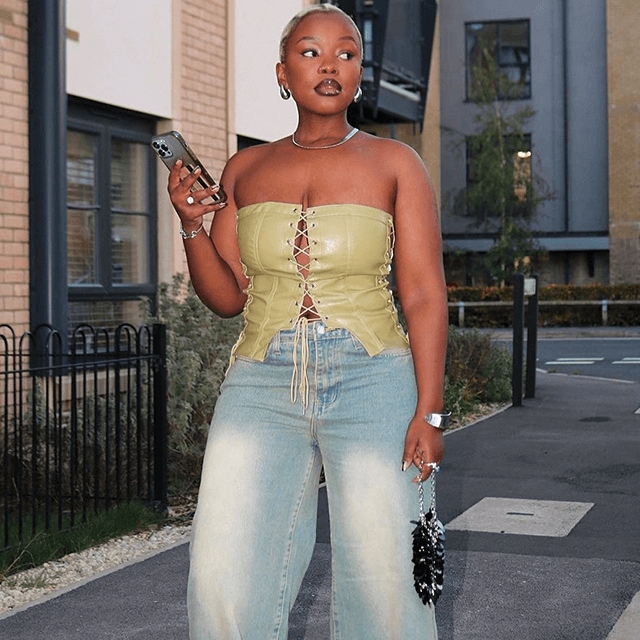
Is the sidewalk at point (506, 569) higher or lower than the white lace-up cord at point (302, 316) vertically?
lower

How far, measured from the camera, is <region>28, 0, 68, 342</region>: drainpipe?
9156 mm

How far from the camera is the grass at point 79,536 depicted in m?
6.32

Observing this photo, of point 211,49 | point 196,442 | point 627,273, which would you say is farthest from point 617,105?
point 196,442

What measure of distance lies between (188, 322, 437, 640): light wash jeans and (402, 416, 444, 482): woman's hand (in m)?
0.02

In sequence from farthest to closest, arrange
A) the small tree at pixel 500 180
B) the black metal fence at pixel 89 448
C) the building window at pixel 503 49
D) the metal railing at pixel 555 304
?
the building window at pixel 503 49 < the small tree at pixel 500 180 < the metal railing at pixel 555 304 < the black metal fence at pixel 89 448

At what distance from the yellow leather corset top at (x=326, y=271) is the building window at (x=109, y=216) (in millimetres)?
6794

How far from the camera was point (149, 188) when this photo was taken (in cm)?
1125

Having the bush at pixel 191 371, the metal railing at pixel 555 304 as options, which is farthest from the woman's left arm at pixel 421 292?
the metal railing at pixel 555 304

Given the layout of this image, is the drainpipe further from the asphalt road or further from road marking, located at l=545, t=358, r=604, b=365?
road marking, located at l=545, t=358, r=604, b=365

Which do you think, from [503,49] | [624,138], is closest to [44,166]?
[624,138]

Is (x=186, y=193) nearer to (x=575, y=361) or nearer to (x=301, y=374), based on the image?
(x=301, y=374)

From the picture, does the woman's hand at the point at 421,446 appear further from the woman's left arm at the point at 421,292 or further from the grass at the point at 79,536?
the grass at the point at 79,536

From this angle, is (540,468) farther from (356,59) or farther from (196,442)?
(356,59)

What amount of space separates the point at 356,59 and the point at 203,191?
0.52m
